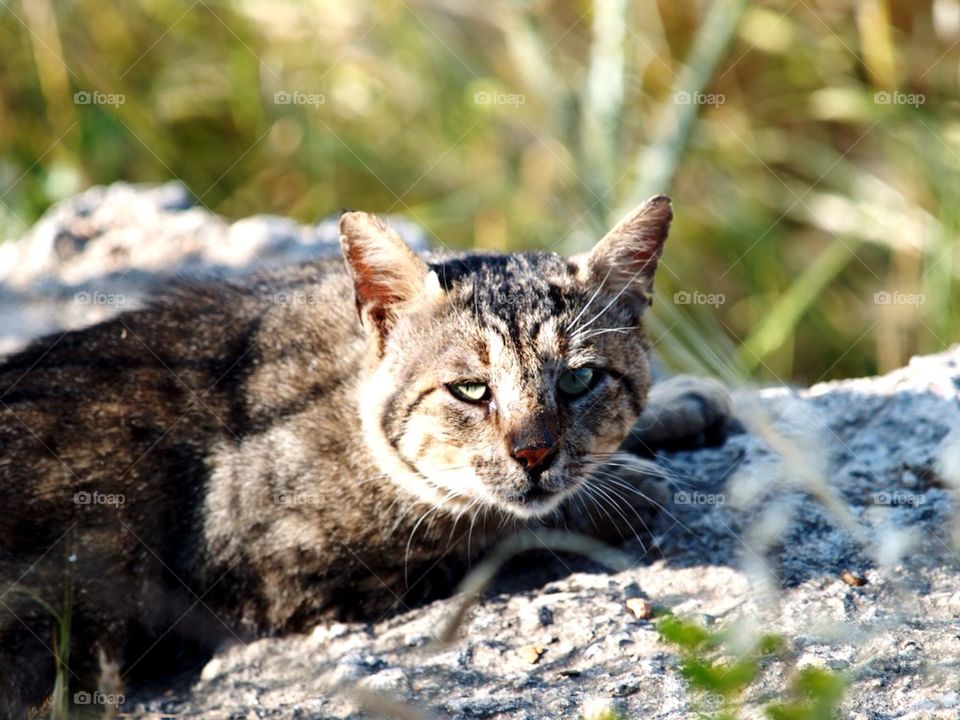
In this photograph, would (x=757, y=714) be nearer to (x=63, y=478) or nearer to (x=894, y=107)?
(x=63, y=478)

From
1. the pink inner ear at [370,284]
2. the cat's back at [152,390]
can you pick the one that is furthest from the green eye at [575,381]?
the cat's back at [152,390]

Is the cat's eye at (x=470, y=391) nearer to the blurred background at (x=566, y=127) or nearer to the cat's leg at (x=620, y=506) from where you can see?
the cat's leg at (x=620, y=506)

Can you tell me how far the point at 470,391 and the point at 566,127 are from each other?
3.48 metres

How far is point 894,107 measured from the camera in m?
6.89

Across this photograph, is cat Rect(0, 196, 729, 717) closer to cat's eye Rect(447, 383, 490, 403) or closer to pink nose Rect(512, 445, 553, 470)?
cat's eye Rect(447, 383, 490, 403)

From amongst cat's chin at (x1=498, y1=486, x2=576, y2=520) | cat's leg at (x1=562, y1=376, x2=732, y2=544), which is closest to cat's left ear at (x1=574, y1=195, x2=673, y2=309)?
cat's leg at (x1=562, y1=376, x2=732, y2=544)

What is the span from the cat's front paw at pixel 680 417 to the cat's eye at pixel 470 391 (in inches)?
30.4

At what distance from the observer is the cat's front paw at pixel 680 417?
417 centimetres

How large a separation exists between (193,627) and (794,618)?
6.39 feet

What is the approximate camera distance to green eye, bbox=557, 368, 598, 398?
11.8 ft

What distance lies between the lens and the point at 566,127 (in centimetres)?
669

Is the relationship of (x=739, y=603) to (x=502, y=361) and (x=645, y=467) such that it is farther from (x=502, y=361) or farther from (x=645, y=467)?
(x=502, y=361)

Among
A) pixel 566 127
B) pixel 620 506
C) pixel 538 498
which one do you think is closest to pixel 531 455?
pixel 538 498

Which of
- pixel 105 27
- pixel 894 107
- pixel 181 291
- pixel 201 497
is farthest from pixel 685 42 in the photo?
pixel 201 497
